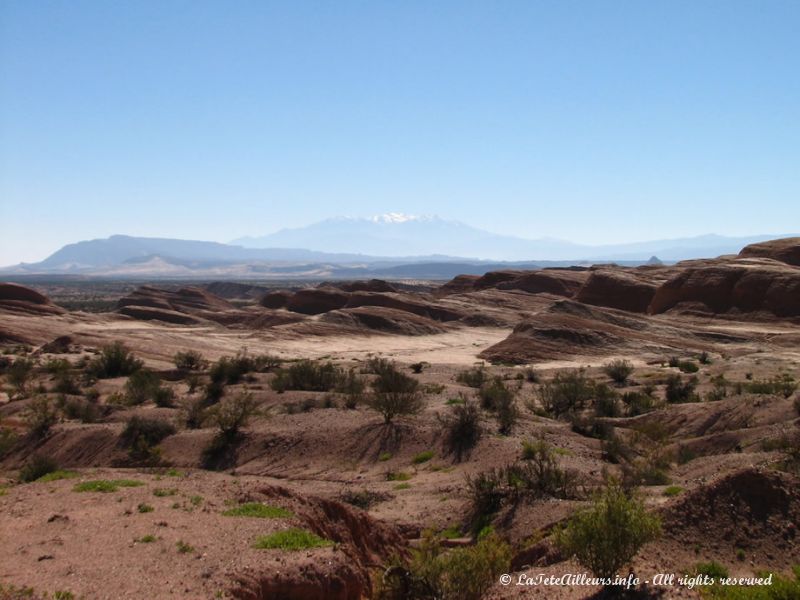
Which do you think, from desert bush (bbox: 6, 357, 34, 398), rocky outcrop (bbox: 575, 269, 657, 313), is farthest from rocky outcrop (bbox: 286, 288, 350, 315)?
desert bush (bbox: 6, 357, 34, 398)

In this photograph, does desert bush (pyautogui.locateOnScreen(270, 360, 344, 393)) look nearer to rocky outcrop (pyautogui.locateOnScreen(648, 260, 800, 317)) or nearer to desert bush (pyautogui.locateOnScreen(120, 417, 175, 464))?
desert bush (pyautogui.locateOnScreen(120, 417, 175, 464))

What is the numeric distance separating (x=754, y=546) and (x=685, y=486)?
2.78 meters

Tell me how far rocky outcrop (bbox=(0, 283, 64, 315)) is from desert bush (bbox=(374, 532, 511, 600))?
65.4 m

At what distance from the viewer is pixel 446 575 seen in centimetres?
834

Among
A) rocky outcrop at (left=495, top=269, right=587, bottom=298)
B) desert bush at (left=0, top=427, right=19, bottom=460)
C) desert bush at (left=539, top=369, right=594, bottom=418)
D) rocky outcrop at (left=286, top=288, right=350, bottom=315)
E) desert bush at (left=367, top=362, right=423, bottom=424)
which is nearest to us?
desert bush at (left=367, top=362, right=423, bottom=424)

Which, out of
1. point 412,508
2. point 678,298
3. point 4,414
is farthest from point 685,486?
point 678,298

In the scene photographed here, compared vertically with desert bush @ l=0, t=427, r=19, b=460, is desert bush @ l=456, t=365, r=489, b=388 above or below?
below

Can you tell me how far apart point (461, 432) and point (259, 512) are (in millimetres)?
7440

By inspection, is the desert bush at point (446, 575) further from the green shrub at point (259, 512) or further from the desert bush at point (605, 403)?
the desert bush at point (605, 403)

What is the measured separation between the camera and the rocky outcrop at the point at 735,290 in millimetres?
52281

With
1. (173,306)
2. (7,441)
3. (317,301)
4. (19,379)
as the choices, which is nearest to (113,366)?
(19,379)

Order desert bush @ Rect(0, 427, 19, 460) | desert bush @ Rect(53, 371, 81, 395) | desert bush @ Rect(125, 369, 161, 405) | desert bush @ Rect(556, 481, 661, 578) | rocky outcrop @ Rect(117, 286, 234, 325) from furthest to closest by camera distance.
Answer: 1. rocky outcrop @ Rect(117, 286, 234, 325)
2. desert bush @ Rect(53, 371, 81, 395)
3. desert bush @ Rect(125, 369, 161, 405)
4. desert bush @ Rect(0, 427, 19, 460)
5. desert bush @ Rect(556, 481, 661, 578)

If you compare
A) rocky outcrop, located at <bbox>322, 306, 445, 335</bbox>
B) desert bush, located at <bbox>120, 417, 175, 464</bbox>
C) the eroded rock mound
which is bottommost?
rocky outcrop, located at <bbox>322, 306, 445, 335</bbox>

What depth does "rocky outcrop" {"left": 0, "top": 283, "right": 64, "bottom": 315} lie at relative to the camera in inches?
2552
